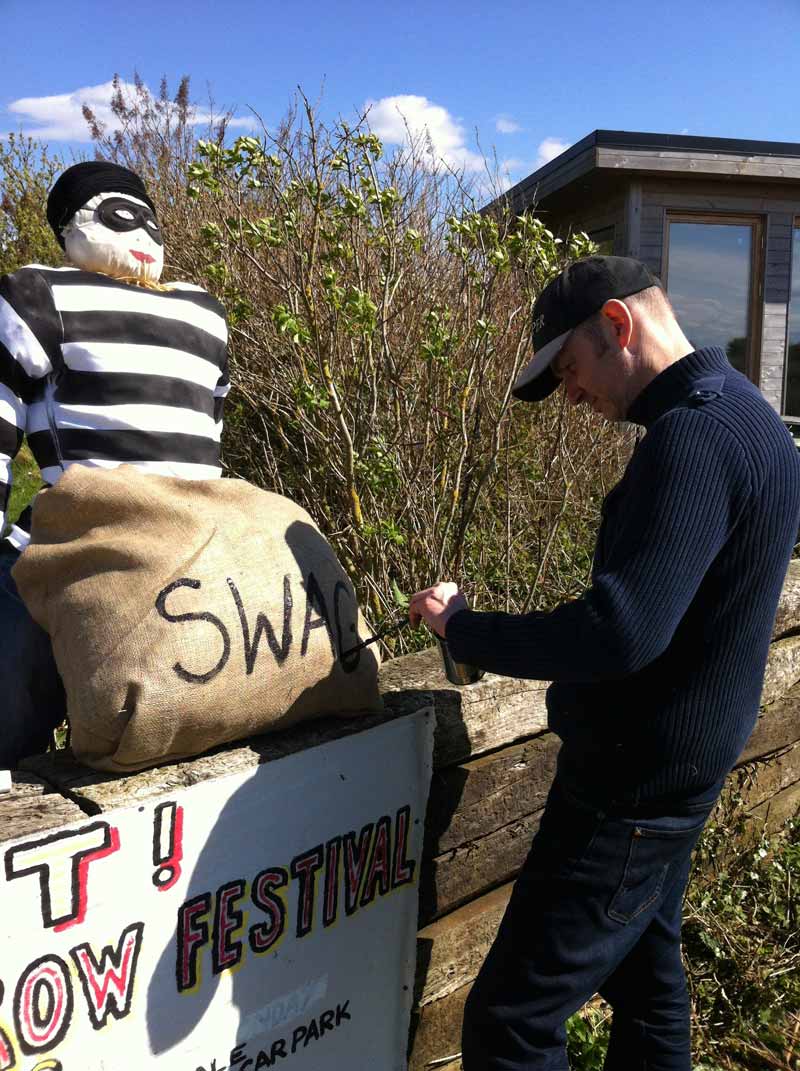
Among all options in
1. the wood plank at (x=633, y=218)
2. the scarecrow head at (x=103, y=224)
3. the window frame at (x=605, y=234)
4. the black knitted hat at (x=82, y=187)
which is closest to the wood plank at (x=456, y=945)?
the scarecrow head at (x=103, y=224)

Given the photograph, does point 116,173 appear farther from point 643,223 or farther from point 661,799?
point 643,223

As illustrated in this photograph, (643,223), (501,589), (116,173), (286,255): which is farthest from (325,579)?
(643,223)

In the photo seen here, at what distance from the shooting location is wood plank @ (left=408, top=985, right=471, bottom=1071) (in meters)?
2.12

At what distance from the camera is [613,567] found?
55.6 inches

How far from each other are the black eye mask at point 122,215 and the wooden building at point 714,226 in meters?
7.76

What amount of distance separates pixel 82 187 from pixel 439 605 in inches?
51.7

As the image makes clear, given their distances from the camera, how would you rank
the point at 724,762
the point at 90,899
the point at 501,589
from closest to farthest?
the point at 90,899, the point at 724,762, the point at 501,589

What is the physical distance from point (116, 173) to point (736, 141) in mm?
8880

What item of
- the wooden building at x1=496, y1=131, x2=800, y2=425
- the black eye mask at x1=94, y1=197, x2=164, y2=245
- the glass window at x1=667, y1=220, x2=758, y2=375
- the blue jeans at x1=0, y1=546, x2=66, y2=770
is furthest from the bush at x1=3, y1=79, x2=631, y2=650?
the glass window at x1=667, y1=220, x2=758, y2=375

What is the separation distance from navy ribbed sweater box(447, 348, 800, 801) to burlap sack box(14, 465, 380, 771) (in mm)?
333

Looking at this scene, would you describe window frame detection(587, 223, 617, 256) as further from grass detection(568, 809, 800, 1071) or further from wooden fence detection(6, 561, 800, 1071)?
wooden fence detection(6, 561, 800, 1071)

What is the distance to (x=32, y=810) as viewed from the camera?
1.46 metres

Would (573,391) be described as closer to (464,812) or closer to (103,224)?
(464,812)

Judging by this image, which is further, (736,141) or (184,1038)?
(736,141)
